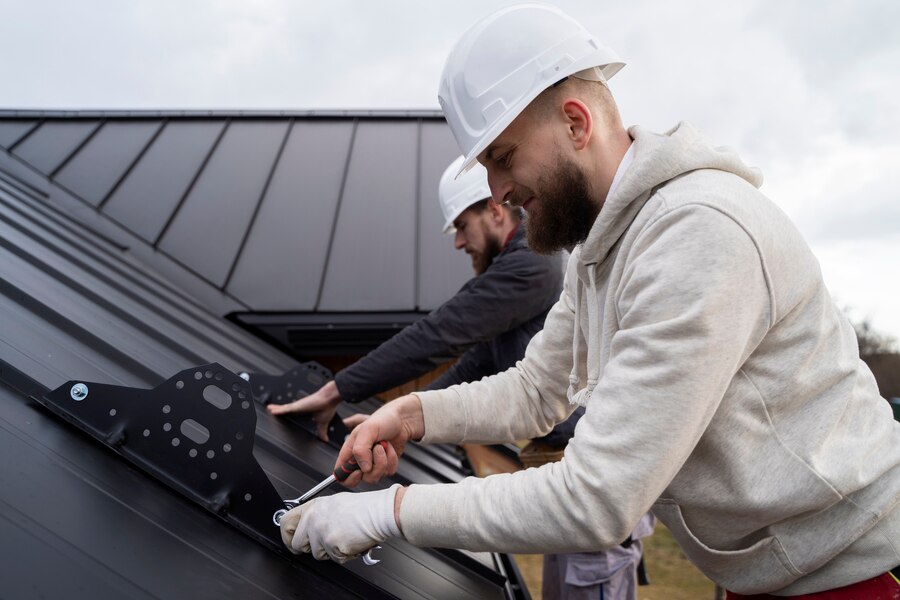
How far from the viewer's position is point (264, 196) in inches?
279

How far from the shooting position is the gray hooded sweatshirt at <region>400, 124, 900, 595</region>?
4.34ft

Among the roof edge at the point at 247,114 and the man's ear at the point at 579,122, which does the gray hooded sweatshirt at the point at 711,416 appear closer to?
the man's ear at the point at 579,122

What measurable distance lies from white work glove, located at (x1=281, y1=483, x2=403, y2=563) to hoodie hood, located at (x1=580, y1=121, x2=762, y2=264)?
2.38ft

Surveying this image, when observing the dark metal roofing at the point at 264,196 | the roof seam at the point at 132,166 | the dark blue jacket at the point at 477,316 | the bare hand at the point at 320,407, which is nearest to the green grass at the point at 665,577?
the dark metal roofing at the point at 264,196

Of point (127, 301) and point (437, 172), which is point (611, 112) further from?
point (437, 172)

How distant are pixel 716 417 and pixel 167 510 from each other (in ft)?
3.85

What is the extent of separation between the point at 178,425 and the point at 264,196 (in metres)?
5.63

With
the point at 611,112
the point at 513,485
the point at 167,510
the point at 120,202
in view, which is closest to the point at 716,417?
the point at 513,485

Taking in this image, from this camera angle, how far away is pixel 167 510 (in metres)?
1.62

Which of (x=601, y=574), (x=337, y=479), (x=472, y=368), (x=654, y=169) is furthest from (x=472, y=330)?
(x=654, y=169)

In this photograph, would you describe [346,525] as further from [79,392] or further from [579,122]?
[579,122]

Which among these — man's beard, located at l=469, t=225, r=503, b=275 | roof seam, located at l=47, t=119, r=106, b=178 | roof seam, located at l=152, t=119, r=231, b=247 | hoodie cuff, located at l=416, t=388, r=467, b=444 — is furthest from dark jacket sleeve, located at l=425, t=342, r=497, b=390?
roof seam, located at l=47, t=119, r=106, b=178

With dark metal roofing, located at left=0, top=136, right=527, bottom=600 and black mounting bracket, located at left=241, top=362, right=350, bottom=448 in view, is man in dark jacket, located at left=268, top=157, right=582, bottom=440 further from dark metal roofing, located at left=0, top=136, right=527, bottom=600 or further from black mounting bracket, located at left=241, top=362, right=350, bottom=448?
dark metal roofing, located at left=0, top=136, right=527, bottom=600

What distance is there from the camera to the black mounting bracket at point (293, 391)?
10.8 ft
